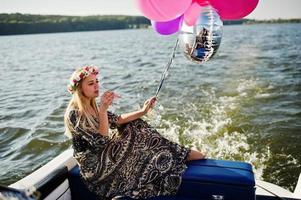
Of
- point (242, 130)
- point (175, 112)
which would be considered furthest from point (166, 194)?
point (175, 112)

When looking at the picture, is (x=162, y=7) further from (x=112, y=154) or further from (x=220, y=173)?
(x=220, y=173)

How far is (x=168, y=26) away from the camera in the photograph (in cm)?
Answer: 341

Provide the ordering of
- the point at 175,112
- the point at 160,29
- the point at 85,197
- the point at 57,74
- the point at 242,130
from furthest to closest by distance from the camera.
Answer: the point at 57,74 < the point at 175,112 < the point at 242,130 < the point at 160,29 < the point at 85,197

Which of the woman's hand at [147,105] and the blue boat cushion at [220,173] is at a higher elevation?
the woman's hand at [147,105]

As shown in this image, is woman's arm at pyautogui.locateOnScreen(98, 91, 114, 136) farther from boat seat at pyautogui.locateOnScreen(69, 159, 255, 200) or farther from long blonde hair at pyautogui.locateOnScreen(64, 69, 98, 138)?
boat seat at pyautogui.locateOnScreen(69, 159, 255, 200)

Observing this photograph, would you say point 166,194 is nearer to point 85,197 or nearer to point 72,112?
point 85,197

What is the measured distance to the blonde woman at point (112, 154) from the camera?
284cm

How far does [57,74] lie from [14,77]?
187 centimetres

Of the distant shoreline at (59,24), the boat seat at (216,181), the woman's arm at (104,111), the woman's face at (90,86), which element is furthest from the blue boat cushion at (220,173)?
the distant shoreline at (59,24)

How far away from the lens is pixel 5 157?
20.6 ft

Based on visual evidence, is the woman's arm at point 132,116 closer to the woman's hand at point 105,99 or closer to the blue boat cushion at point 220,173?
the woman's hand at point 105,99

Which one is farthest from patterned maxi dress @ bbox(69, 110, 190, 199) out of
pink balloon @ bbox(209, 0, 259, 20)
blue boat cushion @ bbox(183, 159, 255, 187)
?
pink balloon @ bbox(209, 0, 259, 20)

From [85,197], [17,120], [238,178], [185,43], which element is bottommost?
[17,120]

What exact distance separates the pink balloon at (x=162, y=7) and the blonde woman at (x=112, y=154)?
2.15 feet
